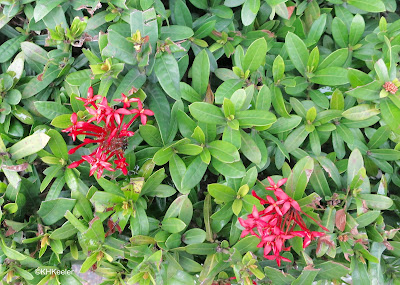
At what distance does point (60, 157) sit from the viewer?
1134 millimetres

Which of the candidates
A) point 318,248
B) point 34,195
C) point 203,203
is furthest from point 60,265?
point 318,248

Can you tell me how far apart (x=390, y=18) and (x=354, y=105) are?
481 mm

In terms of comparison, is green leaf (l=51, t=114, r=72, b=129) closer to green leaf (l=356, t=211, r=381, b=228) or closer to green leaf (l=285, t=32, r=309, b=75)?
green leaf (l=285, t=32, r=309, b=75)

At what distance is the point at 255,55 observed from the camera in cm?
115

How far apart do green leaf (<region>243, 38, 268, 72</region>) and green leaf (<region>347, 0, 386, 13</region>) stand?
462 mm

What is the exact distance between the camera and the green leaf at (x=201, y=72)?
3.79 feet

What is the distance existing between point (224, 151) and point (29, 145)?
602mm

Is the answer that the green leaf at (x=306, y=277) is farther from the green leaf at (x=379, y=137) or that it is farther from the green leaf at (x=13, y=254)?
the green leaf at (x=13, y=254)

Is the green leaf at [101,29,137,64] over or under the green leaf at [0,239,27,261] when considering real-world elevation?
over

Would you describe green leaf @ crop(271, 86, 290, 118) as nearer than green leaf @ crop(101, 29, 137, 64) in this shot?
No

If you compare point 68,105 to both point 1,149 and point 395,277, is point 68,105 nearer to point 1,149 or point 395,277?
point 1,149

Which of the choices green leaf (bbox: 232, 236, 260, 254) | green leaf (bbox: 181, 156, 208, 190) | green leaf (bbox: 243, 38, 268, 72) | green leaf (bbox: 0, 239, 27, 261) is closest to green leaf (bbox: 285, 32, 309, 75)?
green leaf (bbox: 243, 38, 268, 72)

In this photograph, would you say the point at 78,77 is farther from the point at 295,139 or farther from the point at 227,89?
the point at 295,139

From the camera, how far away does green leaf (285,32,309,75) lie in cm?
120
